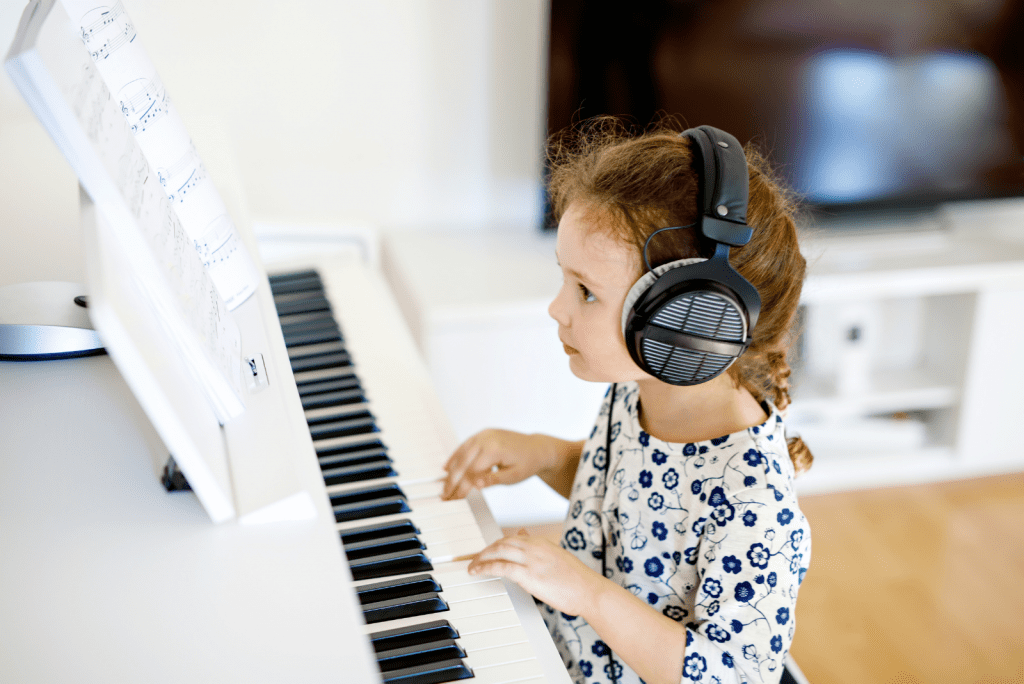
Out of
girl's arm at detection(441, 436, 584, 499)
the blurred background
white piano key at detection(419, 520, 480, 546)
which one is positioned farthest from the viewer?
the blurred background

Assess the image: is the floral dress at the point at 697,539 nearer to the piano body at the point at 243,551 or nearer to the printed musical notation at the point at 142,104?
the piano body at the point at 243,551

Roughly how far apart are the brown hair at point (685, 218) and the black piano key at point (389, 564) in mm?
376

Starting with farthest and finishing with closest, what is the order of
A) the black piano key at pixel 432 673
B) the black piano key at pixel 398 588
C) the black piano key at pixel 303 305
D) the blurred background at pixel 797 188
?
the blurred background at pixel 797 188 < the black piano key at pixel 303 305 < the black piano key at pixel 398 588 < the black piano key at pixel 432 673

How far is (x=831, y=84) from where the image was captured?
82.3 inches

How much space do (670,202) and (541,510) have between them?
1.30 m

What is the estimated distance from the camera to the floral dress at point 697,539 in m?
0.83

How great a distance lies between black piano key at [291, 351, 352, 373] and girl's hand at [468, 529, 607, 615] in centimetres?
52

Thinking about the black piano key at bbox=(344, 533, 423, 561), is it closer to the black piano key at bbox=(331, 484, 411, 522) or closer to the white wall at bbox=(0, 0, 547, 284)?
the black piano key at bbox=(331, 484, 411, 522)

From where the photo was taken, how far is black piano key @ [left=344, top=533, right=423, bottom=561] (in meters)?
0.90

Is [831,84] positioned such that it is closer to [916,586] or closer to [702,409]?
[916,586]

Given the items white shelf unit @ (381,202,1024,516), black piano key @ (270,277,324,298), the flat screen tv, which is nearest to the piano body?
black piano key @ (270,277,324,298)

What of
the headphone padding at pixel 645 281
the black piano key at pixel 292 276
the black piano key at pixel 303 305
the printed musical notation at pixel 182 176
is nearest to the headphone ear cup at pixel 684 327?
the headphone padding at pixel 645 281

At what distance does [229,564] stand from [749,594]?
475 millimetres

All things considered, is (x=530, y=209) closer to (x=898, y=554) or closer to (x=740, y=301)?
(x=898, y=554)
